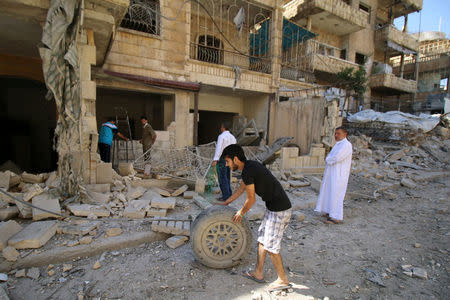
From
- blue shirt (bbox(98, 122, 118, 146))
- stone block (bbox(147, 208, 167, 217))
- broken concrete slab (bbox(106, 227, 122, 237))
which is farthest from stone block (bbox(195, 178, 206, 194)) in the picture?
blue shirt (bbox(98, 122, 118, 146))

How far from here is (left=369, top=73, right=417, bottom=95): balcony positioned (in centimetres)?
1691

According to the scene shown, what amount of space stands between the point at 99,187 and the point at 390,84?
20.2m

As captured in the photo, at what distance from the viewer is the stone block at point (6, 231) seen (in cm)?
→ 274

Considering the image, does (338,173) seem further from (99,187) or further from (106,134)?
(106,134)

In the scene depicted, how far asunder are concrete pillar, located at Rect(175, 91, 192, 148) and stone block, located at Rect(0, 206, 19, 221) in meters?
5.27

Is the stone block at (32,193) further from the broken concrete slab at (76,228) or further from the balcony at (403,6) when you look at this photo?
the balcony at (403,6)

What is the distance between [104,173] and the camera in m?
4.57

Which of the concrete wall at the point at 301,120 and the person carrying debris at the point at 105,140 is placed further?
the concrete wall at the point at 301,120

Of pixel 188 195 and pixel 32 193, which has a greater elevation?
pixel 32 193

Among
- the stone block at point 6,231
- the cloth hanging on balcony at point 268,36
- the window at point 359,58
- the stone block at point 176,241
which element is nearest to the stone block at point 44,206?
the stone block at point 6,231

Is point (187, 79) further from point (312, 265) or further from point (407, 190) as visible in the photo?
point (407, 190)

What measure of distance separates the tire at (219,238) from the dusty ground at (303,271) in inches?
6.8

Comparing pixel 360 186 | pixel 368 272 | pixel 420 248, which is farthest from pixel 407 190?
pixel 368 272

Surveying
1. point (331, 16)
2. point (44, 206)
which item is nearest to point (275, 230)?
point (44, 206)
